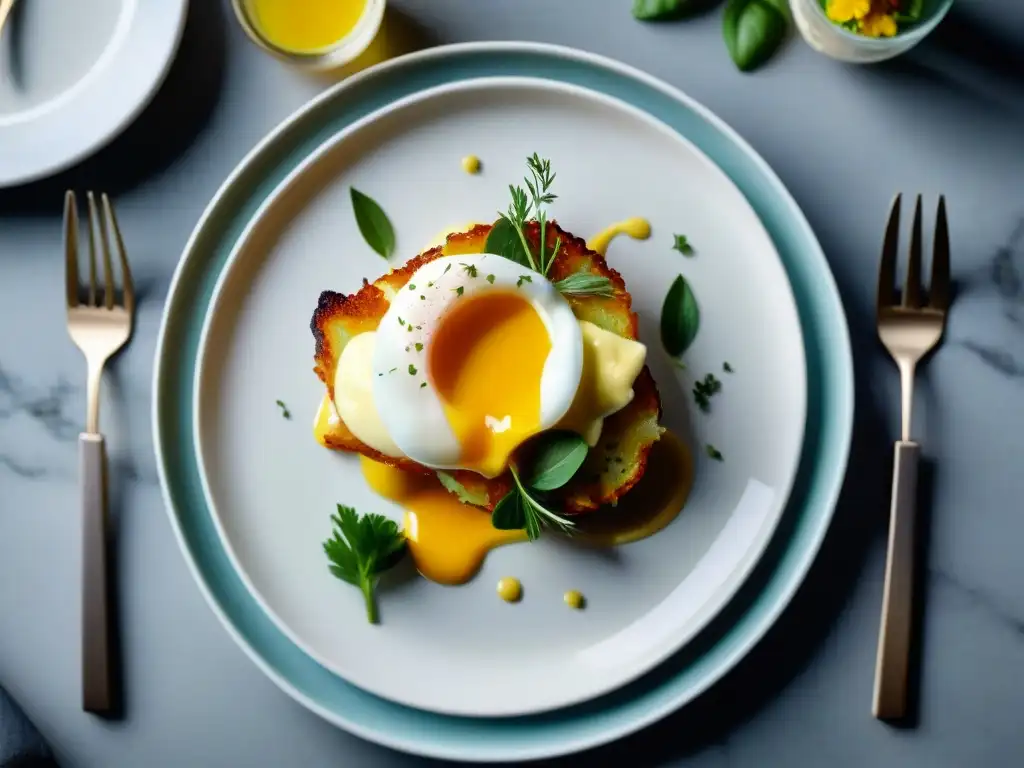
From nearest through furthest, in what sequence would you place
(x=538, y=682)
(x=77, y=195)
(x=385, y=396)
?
1. (x=385, y=396)
2. (x=538, y=682)
3. (x=77, y=195)

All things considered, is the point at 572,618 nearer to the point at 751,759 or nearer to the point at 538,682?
the point at 538,682

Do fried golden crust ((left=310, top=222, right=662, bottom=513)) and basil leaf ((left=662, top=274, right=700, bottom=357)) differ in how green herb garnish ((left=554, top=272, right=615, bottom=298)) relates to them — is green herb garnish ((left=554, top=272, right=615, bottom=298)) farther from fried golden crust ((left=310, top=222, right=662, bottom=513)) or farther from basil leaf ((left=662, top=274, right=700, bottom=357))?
basil leaf ((left=662, top=274, right=700, bottom=357))

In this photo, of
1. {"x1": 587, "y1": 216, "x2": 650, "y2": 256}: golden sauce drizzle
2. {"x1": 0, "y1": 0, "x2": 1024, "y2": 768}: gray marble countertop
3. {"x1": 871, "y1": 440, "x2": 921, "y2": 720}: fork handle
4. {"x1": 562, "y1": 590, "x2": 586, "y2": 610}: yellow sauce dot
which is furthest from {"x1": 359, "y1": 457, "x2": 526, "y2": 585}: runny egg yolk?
{"x1": 871, "y1": 440, "x2": 921, "y2": 720}: fork handle

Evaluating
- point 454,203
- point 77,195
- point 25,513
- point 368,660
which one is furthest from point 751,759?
point 77,195

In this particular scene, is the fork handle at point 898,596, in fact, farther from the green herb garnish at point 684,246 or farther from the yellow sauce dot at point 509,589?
the yellow sauce dot at point 509,589

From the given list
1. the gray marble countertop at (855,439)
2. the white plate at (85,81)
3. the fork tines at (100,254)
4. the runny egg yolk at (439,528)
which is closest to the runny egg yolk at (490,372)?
the runny egg yolk at (439,528)

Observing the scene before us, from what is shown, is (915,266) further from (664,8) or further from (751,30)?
(664,8)
